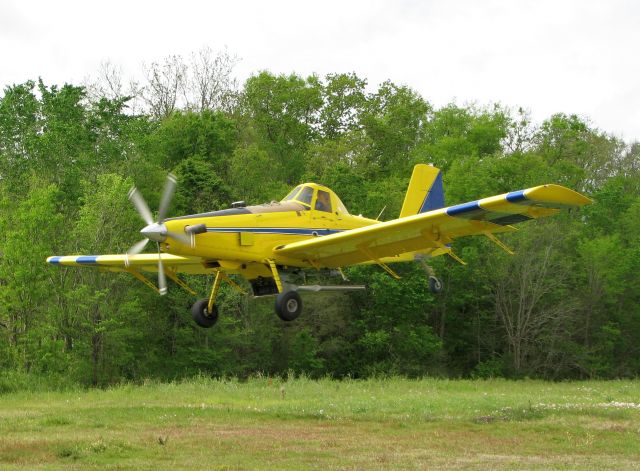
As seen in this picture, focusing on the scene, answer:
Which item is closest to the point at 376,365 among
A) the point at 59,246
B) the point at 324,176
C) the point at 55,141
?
the point at 324,176

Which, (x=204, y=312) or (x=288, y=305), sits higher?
(x=288, y=305)

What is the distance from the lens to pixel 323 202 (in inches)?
930

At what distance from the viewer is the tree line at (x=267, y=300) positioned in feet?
137

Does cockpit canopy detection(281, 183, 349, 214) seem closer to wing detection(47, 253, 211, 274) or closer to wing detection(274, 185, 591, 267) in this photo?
wing detection(274, 185, 591, 267)

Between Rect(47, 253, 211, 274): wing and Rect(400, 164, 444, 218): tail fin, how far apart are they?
6.33 meters

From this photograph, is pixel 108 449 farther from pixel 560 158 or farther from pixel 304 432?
pixel 560 158

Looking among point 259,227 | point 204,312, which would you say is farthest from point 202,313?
point 259,227

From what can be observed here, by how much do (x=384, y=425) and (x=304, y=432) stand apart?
7.68ft

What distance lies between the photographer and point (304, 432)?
21.1 m

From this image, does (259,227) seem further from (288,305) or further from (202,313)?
(202,313)

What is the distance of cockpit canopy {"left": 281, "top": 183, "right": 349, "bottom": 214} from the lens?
2338cm

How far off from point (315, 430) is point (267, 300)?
28682 mm

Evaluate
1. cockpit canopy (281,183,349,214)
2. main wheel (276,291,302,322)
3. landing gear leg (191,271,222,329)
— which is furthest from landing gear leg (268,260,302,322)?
cockpit canopy (281,183,349,214)

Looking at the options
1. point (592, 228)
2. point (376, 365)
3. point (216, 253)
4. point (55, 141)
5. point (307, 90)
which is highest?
point (307, 90)
